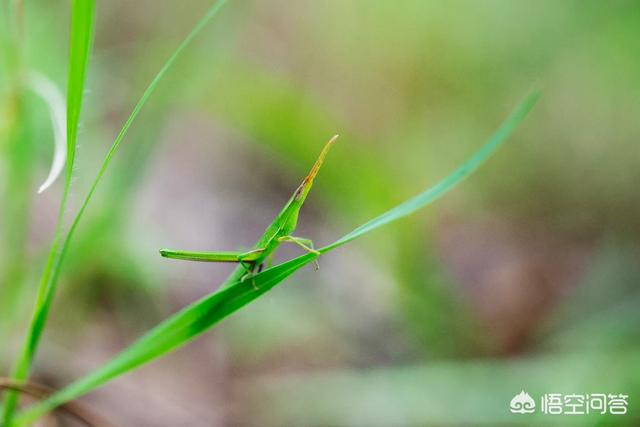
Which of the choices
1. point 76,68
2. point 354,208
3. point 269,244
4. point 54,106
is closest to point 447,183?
point 269,244

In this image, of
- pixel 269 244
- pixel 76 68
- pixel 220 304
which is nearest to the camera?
pixel 76 68

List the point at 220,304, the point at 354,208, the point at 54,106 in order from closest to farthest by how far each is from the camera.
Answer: the point at 220,304 → the point at 54,106 → the point at 354,208

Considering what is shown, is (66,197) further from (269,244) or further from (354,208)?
(354,208)

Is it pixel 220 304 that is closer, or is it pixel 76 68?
pixel 76 68

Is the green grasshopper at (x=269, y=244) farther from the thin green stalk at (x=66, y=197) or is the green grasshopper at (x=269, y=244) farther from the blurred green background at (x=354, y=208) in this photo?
the blurred green background at (x=354, y=208)

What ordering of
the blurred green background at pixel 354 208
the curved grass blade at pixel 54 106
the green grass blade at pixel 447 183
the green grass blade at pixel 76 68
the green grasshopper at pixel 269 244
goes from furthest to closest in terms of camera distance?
the blurred green background at pixel 354 208 → the curved grass blade at pixel 54 106 → the green grasshopper at pixel 269 244 → the green grass blade at pixel 447 183 → the green grass blade at pixel 76 68

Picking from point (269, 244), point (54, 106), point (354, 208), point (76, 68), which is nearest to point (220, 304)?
point (269, 244)

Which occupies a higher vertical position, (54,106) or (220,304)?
(54,106)

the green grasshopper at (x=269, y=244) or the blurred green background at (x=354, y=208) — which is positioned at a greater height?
the blurred green background at (x=354, y=208)

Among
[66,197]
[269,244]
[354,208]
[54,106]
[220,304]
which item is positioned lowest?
[220,304]

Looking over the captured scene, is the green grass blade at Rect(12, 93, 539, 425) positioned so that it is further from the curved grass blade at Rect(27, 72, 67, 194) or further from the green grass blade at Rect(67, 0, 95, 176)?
the curved grass blade at Rect(27, 72, 67, 194)

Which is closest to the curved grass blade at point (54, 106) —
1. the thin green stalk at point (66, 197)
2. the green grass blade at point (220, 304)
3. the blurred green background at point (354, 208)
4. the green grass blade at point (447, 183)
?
the blurred green background at point (354, 208)
